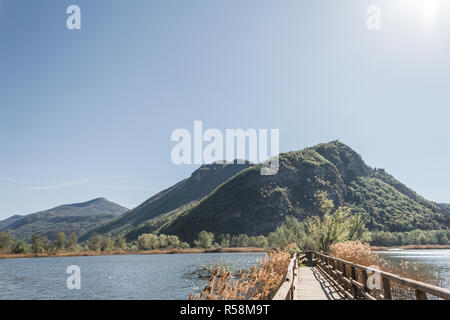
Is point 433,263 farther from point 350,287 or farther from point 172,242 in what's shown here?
point 172,242

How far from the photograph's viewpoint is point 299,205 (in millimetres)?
176250

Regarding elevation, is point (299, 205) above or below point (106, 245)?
above

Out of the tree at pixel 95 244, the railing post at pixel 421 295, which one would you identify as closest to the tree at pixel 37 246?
the tree at pixel 95 244

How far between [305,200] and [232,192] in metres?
42.4

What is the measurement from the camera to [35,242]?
13262 cm

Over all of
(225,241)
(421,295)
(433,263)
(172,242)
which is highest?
(421,295)

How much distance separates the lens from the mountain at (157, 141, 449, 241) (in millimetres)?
167875

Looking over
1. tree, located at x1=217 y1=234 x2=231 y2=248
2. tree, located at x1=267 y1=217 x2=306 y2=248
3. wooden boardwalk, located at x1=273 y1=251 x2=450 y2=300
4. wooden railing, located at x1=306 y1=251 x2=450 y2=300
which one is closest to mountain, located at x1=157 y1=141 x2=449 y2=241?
tree, located at x1=217 y1=234 x2=231 y2=248

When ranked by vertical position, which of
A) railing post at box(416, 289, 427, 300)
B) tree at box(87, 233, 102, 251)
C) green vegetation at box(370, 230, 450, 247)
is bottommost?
tree at box(87, 233, 102, 251)

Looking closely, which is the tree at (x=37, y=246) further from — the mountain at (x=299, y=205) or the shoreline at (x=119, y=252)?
the mountain at (x=299, y=205)

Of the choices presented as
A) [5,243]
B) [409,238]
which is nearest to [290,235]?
[409,238]

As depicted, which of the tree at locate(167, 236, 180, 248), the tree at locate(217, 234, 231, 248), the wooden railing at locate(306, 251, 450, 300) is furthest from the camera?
the tree at locate(217, 234, 231, 248)

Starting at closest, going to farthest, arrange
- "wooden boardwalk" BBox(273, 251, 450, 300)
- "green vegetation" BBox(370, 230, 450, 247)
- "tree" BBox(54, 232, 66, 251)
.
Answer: "wooden boardwalk" BBox(273, 251, 450, 300)
"tree" BBox(54, 232, 66, 251)
"green vegetation" BBox(370, 230, 450, 247)

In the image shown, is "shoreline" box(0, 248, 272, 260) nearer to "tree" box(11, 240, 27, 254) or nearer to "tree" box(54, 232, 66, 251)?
"tree" box(11, 240, 27, 254)
